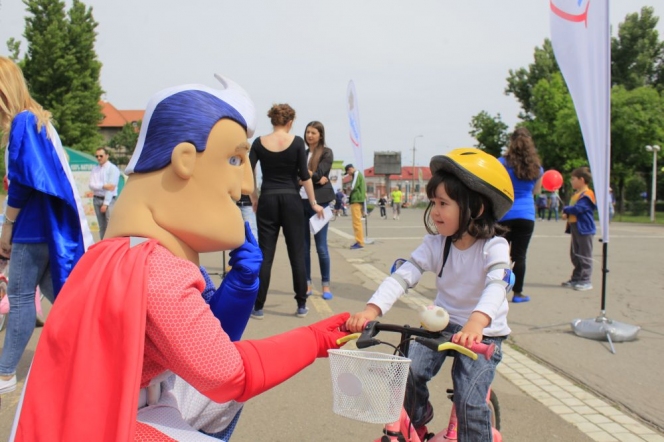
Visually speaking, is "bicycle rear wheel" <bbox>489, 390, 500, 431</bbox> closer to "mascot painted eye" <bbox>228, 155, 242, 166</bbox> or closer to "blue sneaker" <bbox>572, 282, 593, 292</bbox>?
"mascot painted eye" <bbox>228, 155, 242, 166</bbox>

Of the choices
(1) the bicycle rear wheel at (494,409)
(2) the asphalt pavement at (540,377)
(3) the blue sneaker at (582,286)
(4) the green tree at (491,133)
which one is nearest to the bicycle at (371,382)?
(1) the bicycle rear wheel at (494,409)

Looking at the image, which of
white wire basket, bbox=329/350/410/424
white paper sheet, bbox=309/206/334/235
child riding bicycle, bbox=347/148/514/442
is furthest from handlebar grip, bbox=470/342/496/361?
white paper sheet, bbox=309/206/334/235

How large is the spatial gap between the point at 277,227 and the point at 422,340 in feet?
13.3

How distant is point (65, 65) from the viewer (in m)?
38.2

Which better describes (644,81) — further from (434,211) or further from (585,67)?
(434,211)

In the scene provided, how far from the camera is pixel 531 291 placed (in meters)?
7.87

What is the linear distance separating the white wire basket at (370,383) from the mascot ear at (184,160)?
709 millimetres

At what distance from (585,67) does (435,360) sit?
3.83 m

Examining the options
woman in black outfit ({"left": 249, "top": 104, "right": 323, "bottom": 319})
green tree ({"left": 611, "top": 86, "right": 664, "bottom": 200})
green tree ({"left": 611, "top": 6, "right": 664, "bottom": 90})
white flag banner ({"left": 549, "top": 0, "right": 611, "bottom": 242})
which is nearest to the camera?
white flag banner ({"left": 549, "top": 0, "right": 611, "bottom": 242})

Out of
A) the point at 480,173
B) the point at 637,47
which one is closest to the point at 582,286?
the point at 480,173

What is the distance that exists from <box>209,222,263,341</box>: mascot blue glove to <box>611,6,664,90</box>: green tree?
2061 inches

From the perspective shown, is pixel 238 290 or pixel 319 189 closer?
pixel 238 290

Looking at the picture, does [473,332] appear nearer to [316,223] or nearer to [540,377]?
[540,377]

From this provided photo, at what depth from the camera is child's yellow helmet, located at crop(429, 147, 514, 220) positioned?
2410 mm
